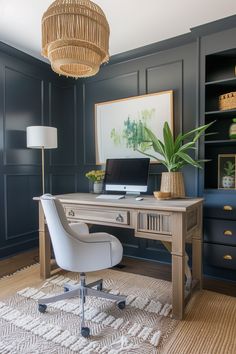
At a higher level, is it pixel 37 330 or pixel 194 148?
pixel 194 148

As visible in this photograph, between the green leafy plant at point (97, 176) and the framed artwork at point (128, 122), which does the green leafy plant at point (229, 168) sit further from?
the green leafy plant at point (97, 176)

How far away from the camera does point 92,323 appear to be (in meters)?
1.72

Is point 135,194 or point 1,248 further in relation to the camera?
point 1,248

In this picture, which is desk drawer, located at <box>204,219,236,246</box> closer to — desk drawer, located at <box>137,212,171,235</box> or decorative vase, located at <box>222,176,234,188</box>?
decorative vase, located at <box>222,176,234,188</box>

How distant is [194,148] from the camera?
2.45 metres

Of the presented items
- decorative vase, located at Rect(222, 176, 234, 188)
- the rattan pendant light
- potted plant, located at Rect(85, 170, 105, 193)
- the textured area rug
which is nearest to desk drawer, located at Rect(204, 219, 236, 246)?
decorative vase, located at Rect(222, 176, 234, 188)

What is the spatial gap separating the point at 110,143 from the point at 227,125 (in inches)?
51.3

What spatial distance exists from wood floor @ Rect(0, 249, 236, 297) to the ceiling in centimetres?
241

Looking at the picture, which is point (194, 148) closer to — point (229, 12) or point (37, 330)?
point (229, 12)

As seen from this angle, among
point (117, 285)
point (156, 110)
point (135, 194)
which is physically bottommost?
point (117, 285)

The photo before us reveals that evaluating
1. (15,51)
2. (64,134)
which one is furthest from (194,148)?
(15,51)

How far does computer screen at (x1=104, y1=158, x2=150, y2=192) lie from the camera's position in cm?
248

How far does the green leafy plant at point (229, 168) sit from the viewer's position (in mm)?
2438

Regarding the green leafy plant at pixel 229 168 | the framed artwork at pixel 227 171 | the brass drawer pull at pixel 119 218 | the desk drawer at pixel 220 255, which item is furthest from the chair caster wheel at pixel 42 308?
the green leafy plant at pixel 229 168
